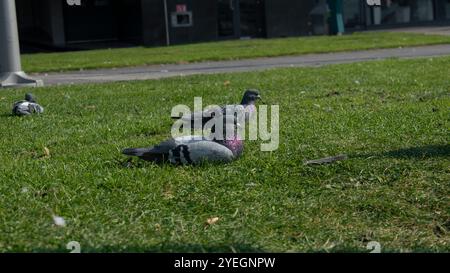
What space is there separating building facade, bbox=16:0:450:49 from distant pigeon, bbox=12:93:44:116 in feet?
62.4

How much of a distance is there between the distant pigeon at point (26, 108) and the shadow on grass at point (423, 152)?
15.1 feet

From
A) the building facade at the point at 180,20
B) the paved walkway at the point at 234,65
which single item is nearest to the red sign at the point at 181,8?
the building facade at the point at 180,20

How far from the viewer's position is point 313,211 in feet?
16.7

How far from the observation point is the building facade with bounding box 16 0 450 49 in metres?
29.0

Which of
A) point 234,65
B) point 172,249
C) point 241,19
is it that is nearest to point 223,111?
point 172,249

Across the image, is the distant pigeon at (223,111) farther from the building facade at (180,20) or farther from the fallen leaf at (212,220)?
the building facade at (180,20)

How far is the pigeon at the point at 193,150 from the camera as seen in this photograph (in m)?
5.98

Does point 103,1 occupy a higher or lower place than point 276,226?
higher

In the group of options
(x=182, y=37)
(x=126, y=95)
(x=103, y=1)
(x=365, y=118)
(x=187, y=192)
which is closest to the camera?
(x=187, y=192)

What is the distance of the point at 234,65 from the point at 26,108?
9.34m

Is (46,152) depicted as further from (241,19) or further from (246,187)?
(241,19)
